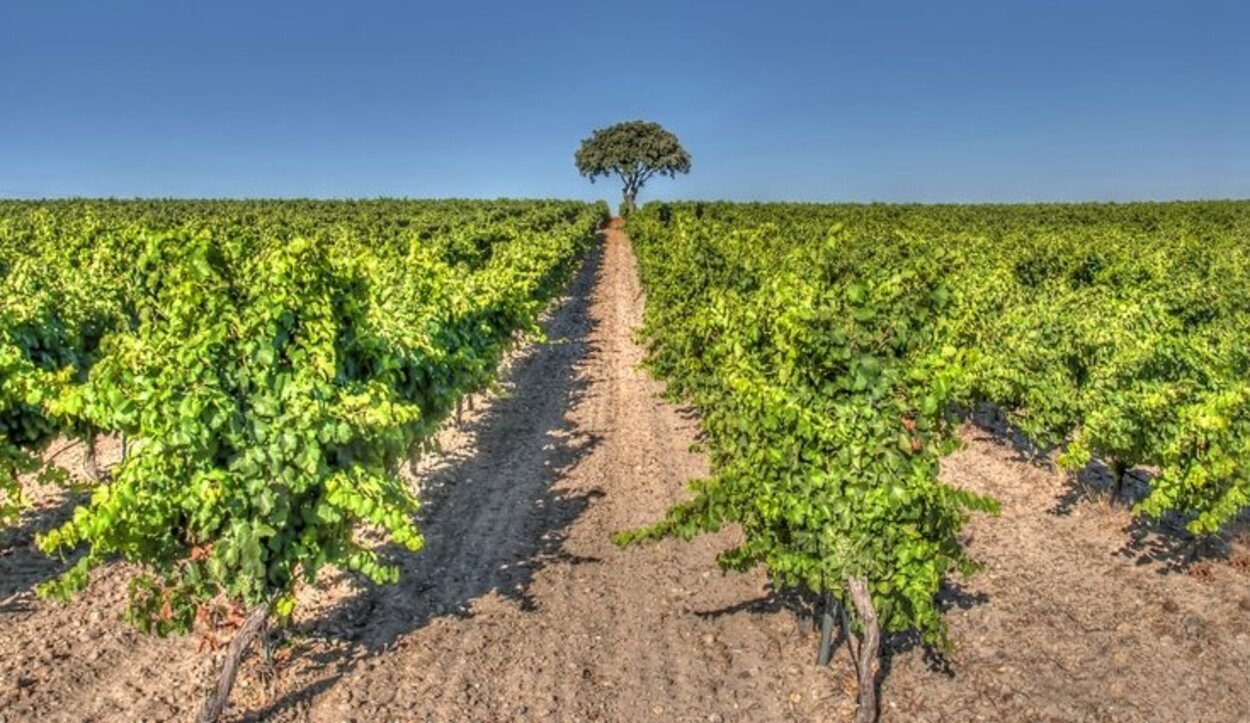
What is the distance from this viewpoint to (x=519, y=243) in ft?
84.3

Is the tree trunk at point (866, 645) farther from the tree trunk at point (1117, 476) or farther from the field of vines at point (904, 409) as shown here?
the tree trunk at point (1117, 476)

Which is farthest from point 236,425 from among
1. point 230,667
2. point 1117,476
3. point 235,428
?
point 1117,476

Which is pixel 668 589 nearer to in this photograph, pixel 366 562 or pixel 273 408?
pixel 366 562

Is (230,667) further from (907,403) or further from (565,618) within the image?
(907,403)

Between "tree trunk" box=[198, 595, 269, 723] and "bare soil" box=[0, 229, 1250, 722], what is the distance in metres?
0.54

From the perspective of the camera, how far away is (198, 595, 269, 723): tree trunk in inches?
275

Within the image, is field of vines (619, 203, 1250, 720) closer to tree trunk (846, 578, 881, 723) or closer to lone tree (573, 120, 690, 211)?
tree trunk (846, 578, 881, 723)

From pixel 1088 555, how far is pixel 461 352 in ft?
28.1

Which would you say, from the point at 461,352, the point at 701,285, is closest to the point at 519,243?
the point at 701,285

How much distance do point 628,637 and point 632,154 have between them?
98.1m

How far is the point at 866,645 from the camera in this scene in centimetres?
730

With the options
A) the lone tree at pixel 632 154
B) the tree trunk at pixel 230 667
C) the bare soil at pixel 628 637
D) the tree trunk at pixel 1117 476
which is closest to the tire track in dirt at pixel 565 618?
the bare soil at pixel 628 637

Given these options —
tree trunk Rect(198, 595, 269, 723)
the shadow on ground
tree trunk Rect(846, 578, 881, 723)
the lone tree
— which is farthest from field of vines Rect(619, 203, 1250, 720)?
the lone tree

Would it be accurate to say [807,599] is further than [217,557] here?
Yes
